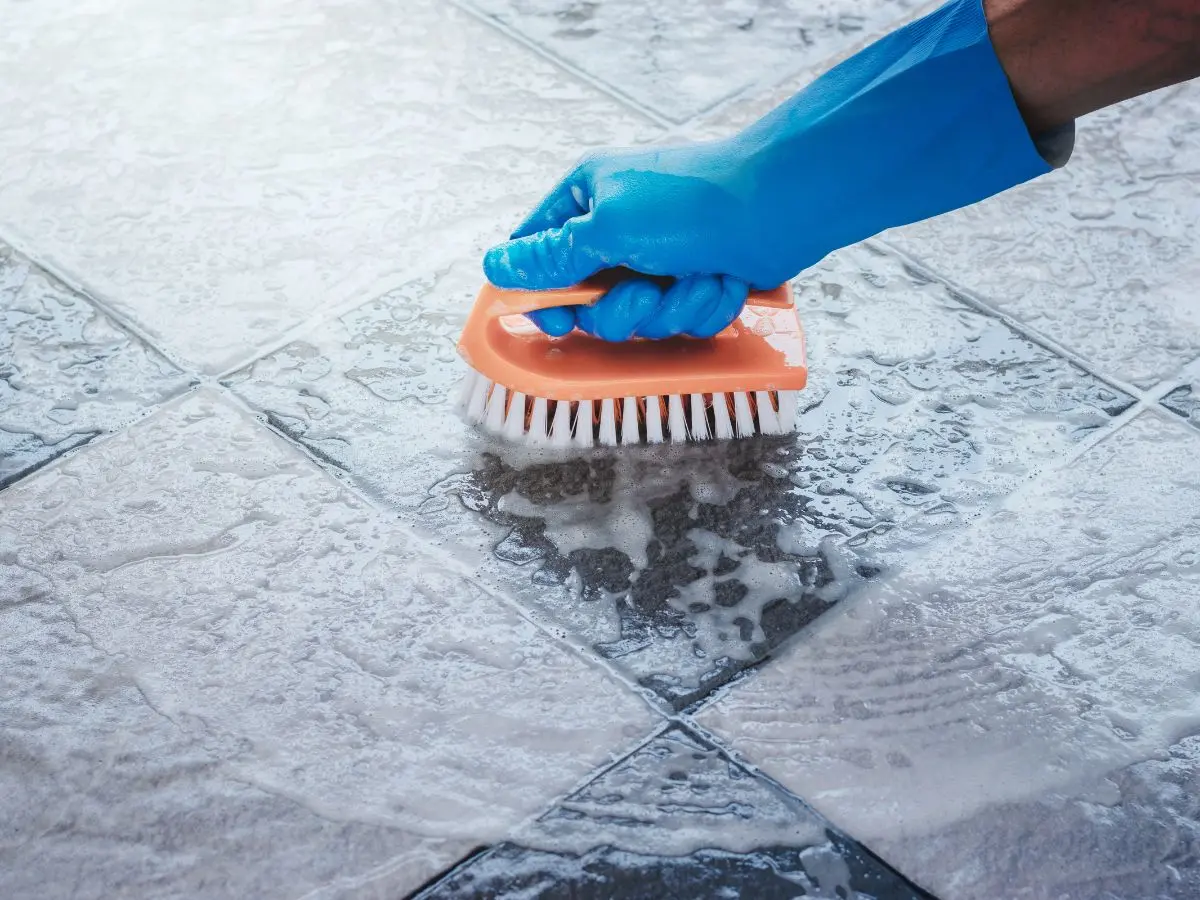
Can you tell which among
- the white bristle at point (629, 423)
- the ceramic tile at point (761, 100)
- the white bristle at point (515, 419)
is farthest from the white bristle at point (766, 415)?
the ceramic tile at point (761, 100)

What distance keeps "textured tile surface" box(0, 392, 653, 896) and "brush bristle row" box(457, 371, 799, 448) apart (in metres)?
0.16

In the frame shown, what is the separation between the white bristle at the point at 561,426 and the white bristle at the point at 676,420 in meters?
0.09

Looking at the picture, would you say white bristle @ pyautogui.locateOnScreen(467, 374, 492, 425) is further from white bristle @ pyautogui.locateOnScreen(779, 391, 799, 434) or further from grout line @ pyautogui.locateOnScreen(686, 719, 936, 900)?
grout line @ pyautogui.locateOnScreen(686, 719, 936, 900)

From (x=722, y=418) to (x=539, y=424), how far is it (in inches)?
6.5

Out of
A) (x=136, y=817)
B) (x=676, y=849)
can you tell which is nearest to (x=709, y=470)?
(x=676, y=849)

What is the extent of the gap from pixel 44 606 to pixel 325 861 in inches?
13.4

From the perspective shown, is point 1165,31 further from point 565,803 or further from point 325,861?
A: point 325,861

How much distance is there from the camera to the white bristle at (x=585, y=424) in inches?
48.8

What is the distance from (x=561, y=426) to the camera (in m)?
1.25

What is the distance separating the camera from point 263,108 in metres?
1.64

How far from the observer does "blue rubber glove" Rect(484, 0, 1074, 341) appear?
1102mm

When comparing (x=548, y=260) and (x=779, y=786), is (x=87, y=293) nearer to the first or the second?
(x=548, y=260)

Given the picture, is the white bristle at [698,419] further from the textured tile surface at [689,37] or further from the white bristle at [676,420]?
the textured tile surface at [689,37]

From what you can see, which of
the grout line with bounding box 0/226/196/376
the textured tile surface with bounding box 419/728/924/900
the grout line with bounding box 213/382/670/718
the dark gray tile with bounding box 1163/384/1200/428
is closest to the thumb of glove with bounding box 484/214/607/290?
the grout line with bounding box 213/382/670/718
